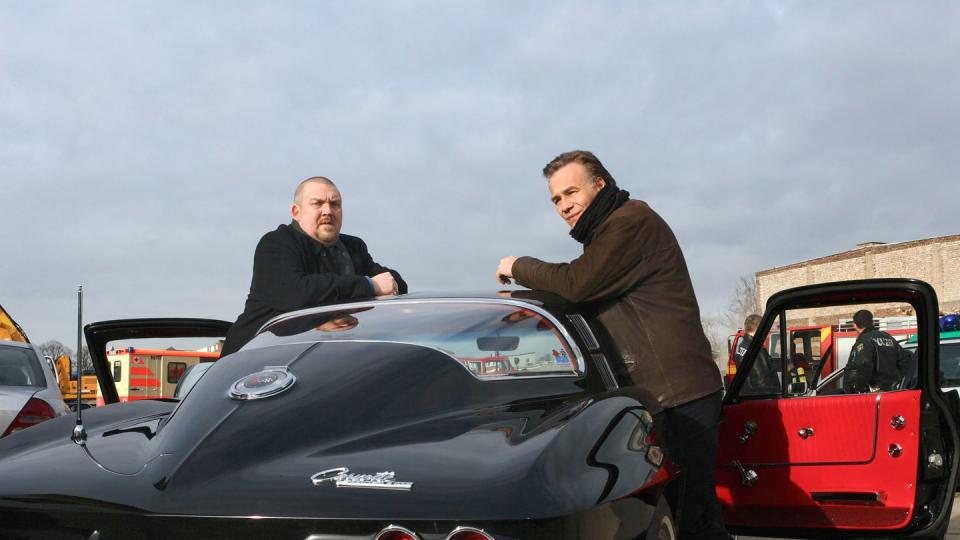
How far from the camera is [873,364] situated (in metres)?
7.60

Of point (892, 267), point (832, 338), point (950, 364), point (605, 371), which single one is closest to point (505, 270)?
point (605, 371)

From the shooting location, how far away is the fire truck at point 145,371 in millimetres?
21688

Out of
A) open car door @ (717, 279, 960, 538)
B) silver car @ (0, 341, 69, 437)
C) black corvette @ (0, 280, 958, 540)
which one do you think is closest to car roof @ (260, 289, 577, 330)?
black corvette @ (0, 280, 958, 540)

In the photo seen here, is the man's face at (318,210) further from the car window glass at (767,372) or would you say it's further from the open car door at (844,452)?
the car window glass at (767,372)

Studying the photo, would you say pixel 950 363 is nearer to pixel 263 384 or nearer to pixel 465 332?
pixel 465 332

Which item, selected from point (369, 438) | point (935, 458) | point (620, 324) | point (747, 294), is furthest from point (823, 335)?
point (747, 294)

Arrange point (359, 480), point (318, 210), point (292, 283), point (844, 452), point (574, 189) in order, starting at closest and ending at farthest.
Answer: point (359, 480) < point (574, 189) < point (292, 283) < point (844, 452) < point (318, 210)

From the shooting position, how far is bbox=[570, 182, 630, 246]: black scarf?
3.77 m

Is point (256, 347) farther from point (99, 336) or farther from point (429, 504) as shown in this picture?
point (99, 336)

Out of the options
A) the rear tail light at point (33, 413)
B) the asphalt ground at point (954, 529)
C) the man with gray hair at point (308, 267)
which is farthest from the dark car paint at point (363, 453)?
the rear tail light at point (33, 413)

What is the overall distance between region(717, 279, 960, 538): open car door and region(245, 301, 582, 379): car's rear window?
164cm

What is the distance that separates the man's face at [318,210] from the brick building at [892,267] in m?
37.0

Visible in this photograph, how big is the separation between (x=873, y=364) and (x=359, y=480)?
647 centimetres

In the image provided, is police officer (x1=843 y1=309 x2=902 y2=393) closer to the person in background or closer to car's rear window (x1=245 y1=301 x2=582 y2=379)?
the person in background
